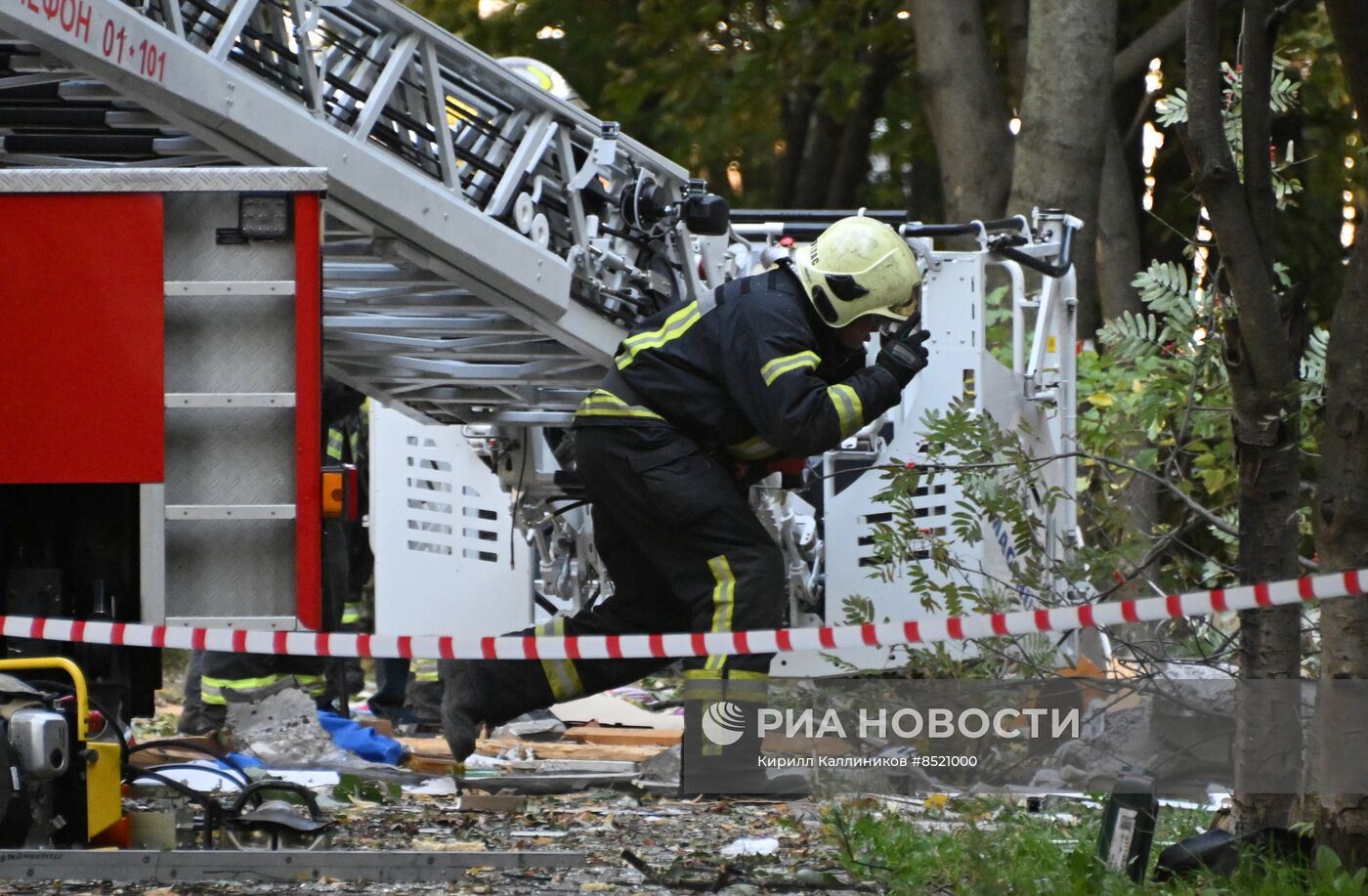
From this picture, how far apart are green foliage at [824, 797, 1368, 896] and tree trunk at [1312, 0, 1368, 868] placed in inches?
8.6

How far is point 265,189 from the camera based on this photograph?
489 cm

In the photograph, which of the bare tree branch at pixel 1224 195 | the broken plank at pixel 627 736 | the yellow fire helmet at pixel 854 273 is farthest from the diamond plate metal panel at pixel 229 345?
the broken plank at pixel 627 736

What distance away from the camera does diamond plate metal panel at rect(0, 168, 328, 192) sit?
4.75m

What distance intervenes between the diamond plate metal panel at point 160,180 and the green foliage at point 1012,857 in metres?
2.02

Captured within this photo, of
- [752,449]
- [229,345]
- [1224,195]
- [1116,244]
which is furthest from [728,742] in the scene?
[1116,244]

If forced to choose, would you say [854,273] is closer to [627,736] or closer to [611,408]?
[611,408]

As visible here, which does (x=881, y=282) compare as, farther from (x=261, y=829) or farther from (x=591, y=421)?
(x=261, y=829)

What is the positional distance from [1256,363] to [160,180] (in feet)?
8.47

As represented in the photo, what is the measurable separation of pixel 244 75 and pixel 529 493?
87.0 inches

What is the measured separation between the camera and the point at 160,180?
4.82 m

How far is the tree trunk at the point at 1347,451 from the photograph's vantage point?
410cm

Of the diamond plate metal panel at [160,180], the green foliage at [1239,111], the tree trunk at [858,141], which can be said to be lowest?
the diamond plate metal panel at [160,180]

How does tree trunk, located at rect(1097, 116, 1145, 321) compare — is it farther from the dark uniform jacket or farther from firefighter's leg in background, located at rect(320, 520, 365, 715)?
the dark uniform jacket

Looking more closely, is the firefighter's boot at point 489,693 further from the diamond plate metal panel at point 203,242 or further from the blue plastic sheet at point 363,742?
the diamond plate metal panel at point 203,242
